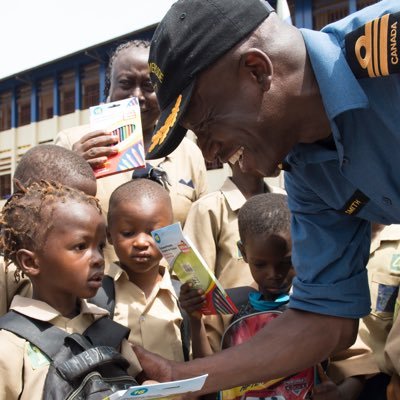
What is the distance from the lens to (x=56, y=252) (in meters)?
2.07

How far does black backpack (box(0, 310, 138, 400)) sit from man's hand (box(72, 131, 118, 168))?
0.86m

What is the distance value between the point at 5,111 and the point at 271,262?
17485 mm

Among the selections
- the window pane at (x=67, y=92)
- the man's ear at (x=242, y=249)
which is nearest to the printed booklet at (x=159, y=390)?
the man's ear at (x=242, y=249)

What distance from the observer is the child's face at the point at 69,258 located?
81.0 inches

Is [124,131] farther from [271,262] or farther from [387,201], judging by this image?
[387,201]

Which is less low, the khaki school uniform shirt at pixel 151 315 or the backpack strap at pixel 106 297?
the backpack strap at pixel 106 297

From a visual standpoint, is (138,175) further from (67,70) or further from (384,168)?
(67,70)

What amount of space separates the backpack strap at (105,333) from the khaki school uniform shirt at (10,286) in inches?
13.1

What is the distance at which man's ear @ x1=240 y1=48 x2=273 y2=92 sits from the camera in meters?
1.56

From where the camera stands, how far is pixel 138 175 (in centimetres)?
300

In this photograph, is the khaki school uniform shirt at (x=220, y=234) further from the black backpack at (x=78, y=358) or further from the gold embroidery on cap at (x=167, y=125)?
the gold embroidery on cap at (x=167, y=125)

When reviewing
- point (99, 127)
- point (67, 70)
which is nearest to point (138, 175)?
point (99, 127)

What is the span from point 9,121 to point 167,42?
58.4 ft

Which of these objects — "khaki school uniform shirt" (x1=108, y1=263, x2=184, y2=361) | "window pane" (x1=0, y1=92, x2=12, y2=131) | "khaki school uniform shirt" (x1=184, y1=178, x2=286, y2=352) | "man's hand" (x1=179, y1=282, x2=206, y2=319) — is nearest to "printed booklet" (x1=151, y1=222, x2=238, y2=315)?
"man's hand" (x1=179, y1=282, x2=206, y2=319)
